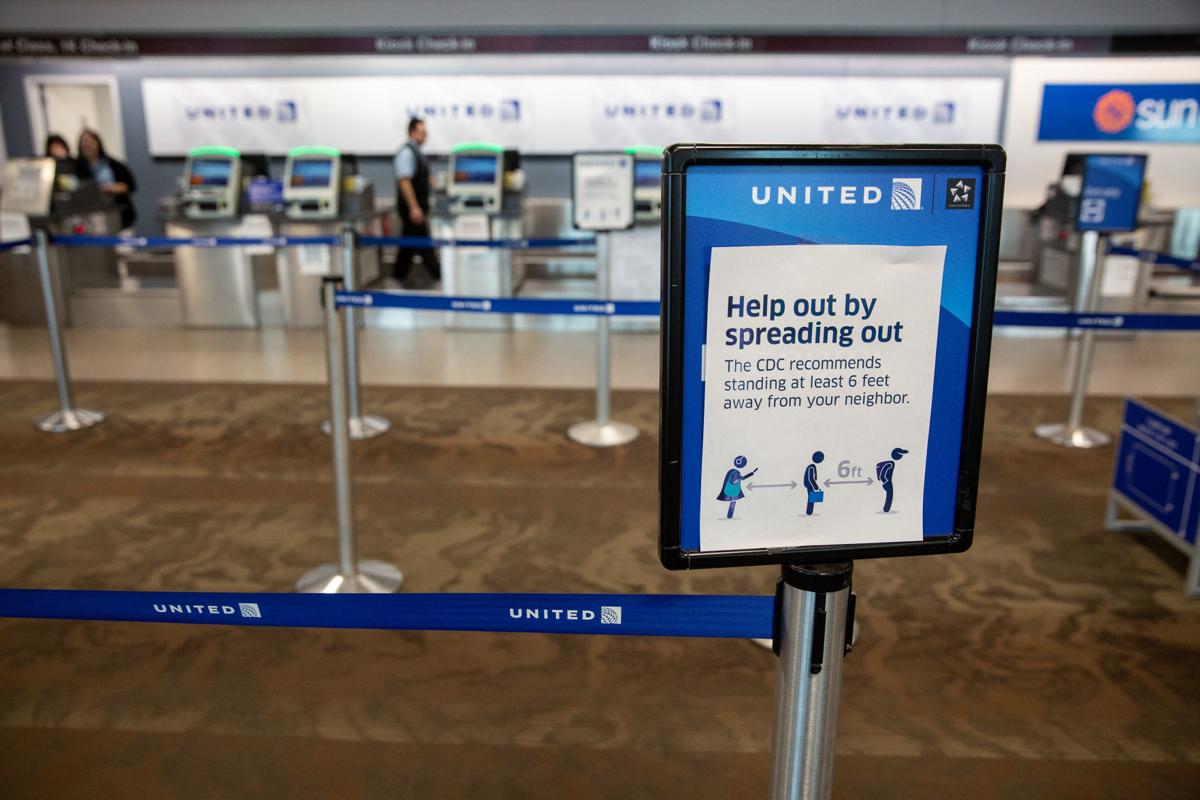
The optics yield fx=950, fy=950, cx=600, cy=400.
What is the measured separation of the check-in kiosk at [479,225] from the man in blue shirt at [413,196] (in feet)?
1.39

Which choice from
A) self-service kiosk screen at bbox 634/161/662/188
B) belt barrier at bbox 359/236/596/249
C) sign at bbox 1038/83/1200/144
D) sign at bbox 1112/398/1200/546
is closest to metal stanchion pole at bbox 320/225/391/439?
belt barrier at bbox 359/236/596/249

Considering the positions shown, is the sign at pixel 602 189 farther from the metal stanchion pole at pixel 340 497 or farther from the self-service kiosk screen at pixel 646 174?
the self-service kiosk screen at pixel 646 174

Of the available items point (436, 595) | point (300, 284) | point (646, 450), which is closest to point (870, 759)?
point (436, 595)

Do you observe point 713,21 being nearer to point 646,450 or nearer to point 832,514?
point 646,450

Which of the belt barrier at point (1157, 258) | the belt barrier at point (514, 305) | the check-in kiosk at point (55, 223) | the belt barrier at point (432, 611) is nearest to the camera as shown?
the belt barrier at point (432, 611)

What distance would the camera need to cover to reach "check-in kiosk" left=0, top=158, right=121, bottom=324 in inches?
287

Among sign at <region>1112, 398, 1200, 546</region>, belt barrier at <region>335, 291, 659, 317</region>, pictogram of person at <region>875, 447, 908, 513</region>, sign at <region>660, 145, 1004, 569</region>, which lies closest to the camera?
sign at <region>660, 145, 1004, 569</region>

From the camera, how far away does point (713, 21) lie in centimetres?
866

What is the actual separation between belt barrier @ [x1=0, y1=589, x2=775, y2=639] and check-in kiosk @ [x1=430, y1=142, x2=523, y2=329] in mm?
5882

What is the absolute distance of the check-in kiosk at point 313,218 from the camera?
299 inches

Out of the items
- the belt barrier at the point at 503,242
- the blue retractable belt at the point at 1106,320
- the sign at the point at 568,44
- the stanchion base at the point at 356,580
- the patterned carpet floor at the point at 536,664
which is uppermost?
the sign at the point at 568,44

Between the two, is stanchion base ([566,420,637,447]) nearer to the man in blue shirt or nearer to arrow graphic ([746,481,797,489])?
arrow graphic ([746,481,797,489])

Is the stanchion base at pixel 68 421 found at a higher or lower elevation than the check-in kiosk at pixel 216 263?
lower

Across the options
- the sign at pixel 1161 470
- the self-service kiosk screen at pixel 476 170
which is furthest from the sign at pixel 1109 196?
the self-service kiosk screen at pixel 476 170
